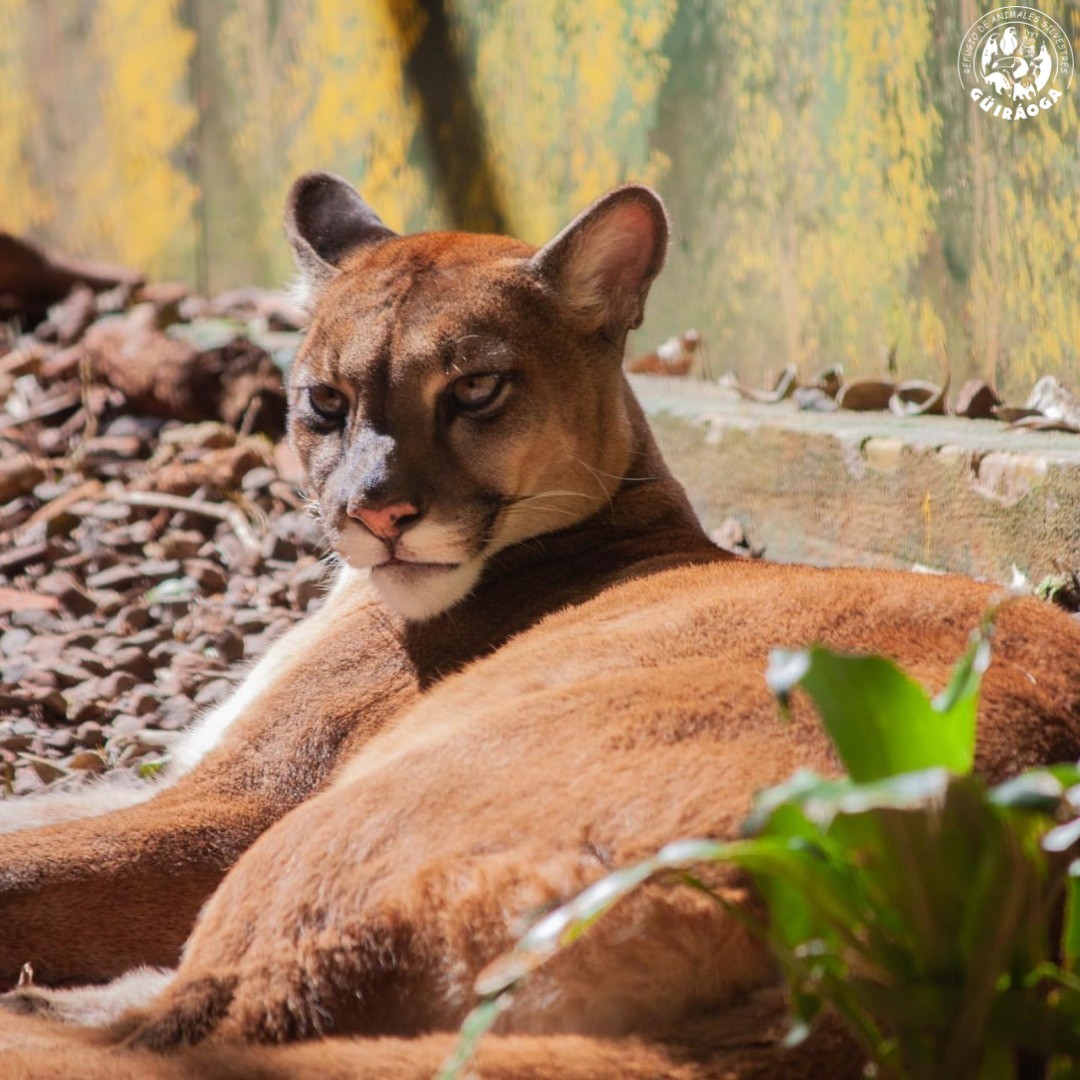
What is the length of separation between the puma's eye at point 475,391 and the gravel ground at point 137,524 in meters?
1.34

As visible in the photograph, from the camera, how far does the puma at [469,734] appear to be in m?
1.86

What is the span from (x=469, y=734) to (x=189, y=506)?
3.38 m

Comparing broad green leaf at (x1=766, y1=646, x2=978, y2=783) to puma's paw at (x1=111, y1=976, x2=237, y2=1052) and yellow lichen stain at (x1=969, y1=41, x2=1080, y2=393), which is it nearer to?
puma's paw at (x1=111, y1=976, x2=237, y2=1052)

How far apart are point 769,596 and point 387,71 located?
4.53 m

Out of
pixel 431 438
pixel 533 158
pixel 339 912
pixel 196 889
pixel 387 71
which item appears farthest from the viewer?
pixel 387 71

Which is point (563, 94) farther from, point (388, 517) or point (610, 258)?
point (388, 517)

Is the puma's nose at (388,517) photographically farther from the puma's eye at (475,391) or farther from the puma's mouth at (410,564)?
the puma's eye at (475,391)

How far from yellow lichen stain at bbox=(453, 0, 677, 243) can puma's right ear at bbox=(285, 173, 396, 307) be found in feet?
5.41

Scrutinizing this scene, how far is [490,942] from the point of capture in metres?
1.91

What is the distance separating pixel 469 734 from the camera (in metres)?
2.34

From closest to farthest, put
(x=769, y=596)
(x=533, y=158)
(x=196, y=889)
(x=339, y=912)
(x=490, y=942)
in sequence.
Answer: (x=490, y=942) < (x=339, y=912) < (x=769, y=596) < (x=196, y=889) < (x=533, y=158)

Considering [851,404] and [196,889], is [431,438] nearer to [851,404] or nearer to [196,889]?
[196,889]

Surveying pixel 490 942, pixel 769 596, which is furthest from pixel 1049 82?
pixel 490 942
